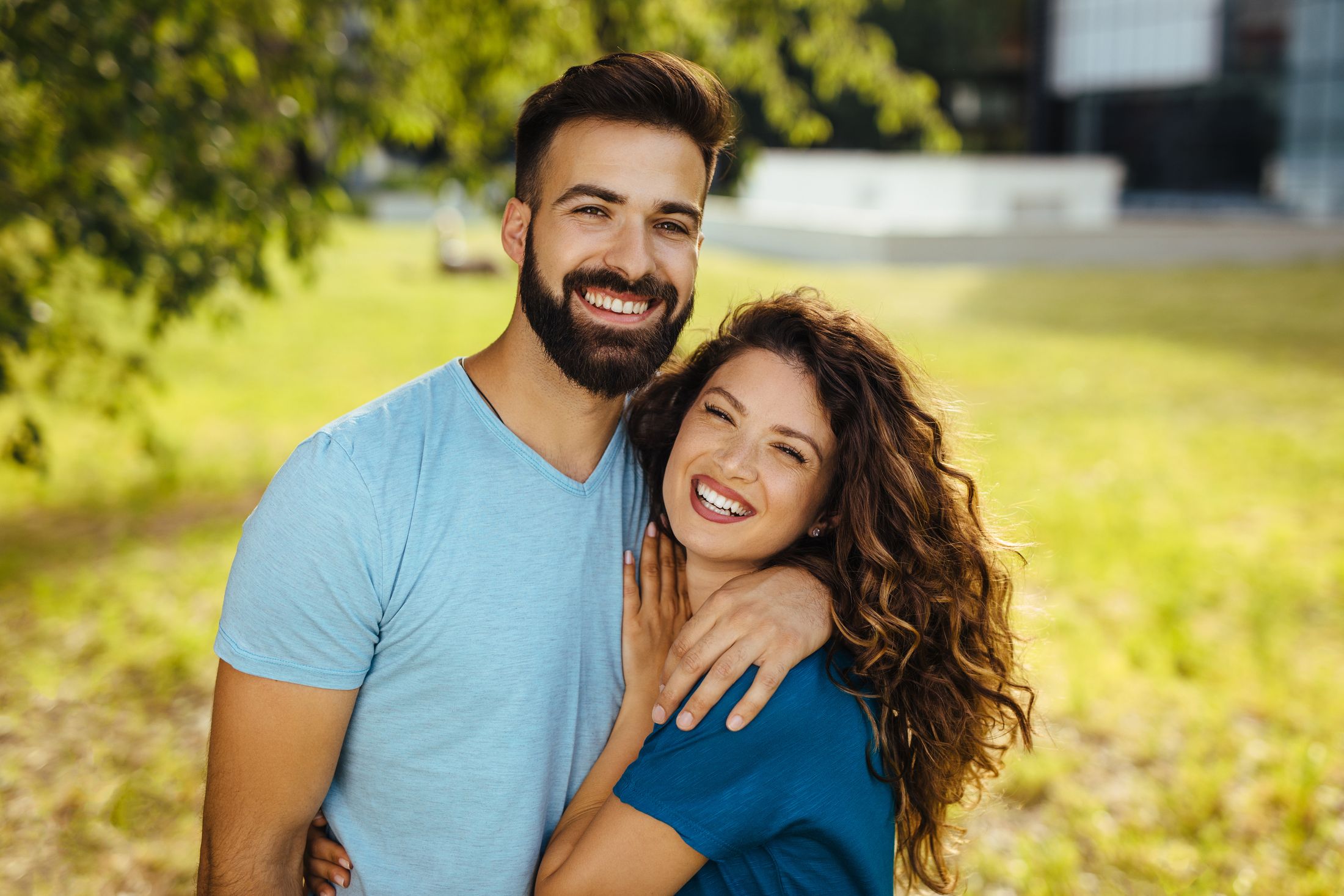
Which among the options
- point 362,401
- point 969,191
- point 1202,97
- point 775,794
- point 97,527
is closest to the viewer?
point 775,794

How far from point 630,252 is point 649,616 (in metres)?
0.77

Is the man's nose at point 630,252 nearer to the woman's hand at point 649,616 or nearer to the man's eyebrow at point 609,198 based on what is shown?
the man's eyebrow at point 609,198

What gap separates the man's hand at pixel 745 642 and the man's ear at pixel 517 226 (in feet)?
2.93

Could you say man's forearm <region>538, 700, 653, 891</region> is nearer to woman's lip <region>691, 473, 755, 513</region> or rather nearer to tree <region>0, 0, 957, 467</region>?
woman's lip <region>691, 473, 755, 513</region>

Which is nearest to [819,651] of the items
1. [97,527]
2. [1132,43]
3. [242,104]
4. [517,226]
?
[517,226]

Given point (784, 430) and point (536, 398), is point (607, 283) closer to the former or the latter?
point (536, 398)

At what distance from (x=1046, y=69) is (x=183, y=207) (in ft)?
121

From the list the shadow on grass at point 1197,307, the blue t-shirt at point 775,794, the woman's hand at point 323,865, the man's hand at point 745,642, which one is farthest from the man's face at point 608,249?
the shadow on grass at point 1197,307

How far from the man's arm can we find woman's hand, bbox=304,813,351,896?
0.12 m

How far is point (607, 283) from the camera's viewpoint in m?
2.31

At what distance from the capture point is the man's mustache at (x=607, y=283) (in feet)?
7.57

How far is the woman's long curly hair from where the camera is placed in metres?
2.28

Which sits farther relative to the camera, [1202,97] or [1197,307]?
[1202,97]

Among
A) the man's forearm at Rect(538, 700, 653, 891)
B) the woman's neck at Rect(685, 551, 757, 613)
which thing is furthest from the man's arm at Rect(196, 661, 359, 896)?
the woman's neck at Rect(685, 551, 757, 613)
